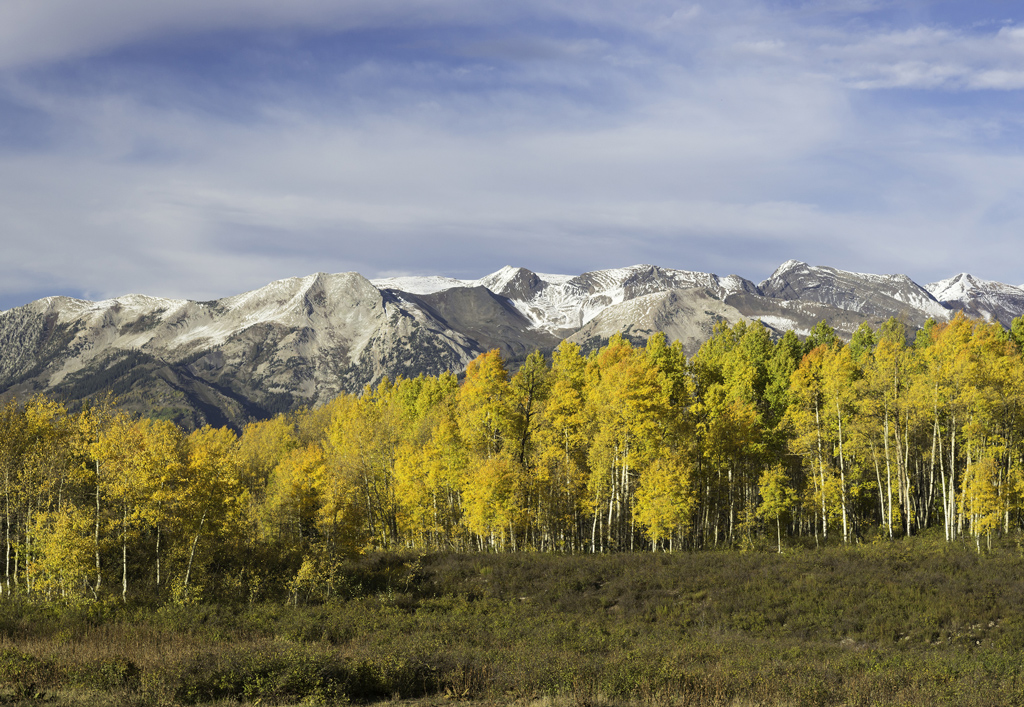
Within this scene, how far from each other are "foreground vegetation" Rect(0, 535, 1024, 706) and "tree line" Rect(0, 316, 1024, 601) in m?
3.89

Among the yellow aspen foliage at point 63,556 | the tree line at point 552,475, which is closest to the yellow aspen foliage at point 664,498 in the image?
the tree line at point 552,475

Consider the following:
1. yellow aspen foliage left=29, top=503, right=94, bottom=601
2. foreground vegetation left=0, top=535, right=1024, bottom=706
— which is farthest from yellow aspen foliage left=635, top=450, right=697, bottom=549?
yellow aspen foliage left=29, top=503, right=94, bottom=601

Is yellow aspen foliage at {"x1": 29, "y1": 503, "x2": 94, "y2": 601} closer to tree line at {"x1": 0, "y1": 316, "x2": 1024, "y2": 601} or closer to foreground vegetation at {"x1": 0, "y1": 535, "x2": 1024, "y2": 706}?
tree line at {"x1": 0, "y1": 316, "x2": 1024, "y2": 601}

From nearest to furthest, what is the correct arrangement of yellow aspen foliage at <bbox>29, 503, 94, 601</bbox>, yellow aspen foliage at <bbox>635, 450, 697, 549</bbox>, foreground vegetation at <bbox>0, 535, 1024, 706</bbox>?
foreground vegetation at <bbox>0, 535, 1024, 706</bbox> < yellow aspen foliage at <bbox>29, 503, 94, 601</bbox> < yellow aspen foliage at <bbox>635, 450, 697, 549</bbox>

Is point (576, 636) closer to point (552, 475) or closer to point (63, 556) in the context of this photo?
point (552, 475)

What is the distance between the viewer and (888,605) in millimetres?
31969

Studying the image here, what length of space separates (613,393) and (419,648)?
1052 inches

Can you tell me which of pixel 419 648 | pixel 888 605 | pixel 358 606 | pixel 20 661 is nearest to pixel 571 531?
pixel 358 606

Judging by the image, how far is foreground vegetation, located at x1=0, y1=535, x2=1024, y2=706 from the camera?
1856 cm

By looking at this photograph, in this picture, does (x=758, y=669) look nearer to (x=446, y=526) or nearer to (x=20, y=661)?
(x=20, y=661)

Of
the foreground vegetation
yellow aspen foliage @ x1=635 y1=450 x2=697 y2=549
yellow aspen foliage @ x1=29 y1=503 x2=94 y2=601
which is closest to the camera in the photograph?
the foreground vegetation

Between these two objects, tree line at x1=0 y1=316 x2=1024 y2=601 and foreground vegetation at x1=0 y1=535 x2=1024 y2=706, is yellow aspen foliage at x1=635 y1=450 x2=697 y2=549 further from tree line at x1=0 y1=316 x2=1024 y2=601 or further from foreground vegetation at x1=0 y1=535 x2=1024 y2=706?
foreground vegetation at x1=0 y1=535 x2=1024 y2=706

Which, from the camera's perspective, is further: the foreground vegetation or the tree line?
the tree line

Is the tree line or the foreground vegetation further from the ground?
the tree line
